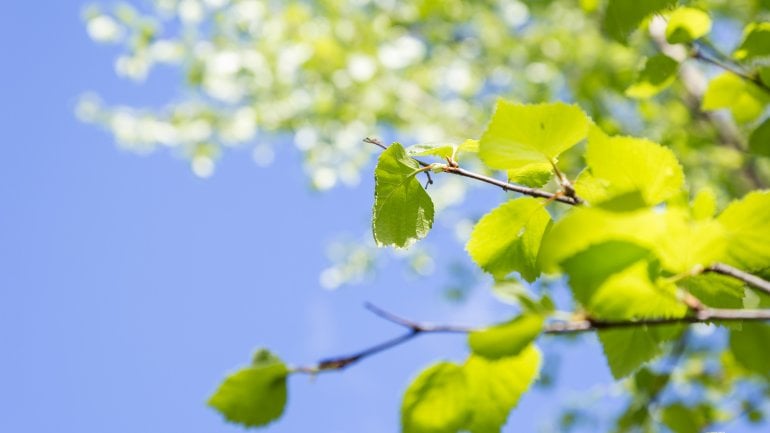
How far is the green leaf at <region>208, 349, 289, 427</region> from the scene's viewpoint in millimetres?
588

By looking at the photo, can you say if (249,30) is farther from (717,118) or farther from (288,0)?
(717,118)

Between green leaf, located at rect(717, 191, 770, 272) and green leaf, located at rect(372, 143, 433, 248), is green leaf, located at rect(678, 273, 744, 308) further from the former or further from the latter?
green leaf, located at rect(372, 143, 433, 248)

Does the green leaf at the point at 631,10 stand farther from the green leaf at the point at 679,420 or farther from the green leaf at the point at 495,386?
the green leaf at the point at 679,420

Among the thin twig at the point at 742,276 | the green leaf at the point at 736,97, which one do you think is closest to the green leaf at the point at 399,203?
the thin twig at the point at 742,276

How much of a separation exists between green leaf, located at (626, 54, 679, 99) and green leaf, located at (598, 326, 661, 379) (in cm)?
53

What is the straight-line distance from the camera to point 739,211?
518mm

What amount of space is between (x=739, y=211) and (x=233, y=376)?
47cm

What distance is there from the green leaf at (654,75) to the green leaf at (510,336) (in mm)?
707

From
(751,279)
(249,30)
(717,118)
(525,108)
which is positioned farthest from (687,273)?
(249,30)

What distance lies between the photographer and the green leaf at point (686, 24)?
36.2 inches

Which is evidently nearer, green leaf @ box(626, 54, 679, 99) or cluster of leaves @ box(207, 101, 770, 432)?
cluster of leaves @ box(207, 101, 770, 432)

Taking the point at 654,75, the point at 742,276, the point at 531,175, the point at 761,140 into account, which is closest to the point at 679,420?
the point at 761,140

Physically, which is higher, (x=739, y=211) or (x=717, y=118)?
(x=717, y=118)

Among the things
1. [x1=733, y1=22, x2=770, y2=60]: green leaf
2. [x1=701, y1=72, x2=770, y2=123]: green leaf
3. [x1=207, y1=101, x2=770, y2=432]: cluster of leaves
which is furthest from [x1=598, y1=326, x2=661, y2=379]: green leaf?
[x1=701, y1=72, x2=770, y2=123]: green leaf
